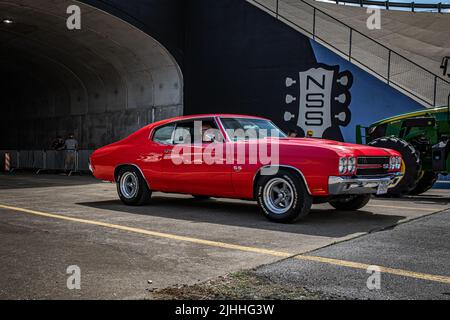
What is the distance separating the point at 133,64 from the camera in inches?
771

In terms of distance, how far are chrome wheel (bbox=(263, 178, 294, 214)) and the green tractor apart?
12.4 ft

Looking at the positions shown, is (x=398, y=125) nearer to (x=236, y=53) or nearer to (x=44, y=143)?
(x=236, y=53)

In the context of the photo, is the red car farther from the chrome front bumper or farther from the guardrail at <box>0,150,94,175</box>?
the guardrail at <box>0,150,94,175</box>

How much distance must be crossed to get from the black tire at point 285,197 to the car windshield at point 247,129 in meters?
0.93

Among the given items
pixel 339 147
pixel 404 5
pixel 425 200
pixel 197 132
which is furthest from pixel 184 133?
pixel 404 5

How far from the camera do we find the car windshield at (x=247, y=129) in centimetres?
705

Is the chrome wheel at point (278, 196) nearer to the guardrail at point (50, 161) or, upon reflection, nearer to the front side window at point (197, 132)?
the front side window at point (197, 132)

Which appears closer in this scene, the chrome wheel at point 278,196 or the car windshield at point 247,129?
the chrome wheel at point 278,196

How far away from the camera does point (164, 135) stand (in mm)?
7812

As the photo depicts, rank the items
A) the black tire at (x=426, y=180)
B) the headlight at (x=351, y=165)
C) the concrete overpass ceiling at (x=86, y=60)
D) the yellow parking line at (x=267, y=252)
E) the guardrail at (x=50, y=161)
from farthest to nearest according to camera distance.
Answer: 1. the guardrail at (x=50, y=161)
2. the concrete overpass ceiling at (x=86, y=60)
3. the black tire at (x=426, y=180)
4. the headlight at (x=351, y=165)
5. the yellow parking line at (x=267, y=252)

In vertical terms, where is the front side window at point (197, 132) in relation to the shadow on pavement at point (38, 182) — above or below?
above

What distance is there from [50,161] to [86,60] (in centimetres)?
517

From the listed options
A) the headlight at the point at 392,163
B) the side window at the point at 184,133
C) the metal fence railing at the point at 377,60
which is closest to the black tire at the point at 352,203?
the headlight at the point at 392,163

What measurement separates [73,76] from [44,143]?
5.26 m
